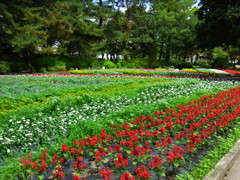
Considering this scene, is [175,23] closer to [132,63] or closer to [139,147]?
[132,63]

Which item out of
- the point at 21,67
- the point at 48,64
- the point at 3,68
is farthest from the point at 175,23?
the point at 3,68

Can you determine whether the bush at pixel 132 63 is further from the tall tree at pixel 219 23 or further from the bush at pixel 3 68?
the bush at pixel 3 68

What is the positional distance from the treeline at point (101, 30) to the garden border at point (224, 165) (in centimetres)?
1107

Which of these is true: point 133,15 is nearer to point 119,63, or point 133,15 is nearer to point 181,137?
point 119,63

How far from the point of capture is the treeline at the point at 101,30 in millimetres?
14828

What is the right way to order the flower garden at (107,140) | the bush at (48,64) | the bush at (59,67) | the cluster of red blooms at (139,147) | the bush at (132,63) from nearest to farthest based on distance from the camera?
the cluster of red blooms at (139,147), the flower garden at (107,140), the bush at (59,67), the bush at (48,64), the bush at (132,63)

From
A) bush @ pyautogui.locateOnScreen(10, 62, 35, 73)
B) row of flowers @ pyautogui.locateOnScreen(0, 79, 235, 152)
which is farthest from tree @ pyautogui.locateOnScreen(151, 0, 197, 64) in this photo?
row of flowers @ pyautogui.locateOnScreen(0, 79, 235, 152)

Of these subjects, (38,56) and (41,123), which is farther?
(38,56)

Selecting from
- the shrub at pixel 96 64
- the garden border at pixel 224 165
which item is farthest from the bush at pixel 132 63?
the garden border at pixel 224 165

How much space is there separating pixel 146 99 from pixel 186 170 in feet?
13.2

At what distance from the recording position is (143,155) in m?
2.71

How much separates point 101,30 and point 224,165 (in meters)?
24.9

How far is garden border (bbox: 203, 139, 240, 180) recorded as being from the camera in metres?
2.58

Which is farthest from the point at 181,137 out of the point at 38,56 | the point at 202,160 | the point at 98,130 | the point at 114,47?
the point at 114,47
